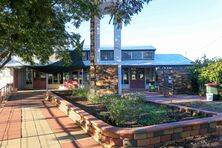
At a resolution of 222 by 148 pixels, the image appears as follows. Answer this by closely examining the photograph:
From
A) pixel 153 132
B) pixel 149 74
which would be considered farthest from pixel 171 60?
pixel 153 132

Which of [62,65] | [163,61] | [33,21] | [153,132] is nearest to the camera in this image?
[153,132]

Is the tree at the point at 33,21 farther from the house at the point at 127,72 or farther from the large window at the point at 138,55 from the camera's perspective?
the large window at the point at 138,55

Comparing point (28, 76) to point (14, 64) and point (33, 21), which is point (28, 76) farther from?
point (33, 21)

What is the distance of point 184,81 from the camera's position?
20516 mm

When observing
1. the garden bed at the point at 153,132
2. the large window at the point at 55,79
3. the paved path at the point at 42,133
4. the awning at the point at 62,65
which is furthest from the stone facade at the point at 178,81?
the large window at the point at 55,79

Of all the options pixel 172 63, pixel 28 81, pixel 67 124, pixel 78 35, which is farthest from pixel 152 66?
pixel 67 124

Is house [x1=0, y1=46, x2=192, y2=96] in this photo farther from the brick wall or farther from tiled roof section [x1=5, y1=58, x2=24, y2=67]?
the brick wall

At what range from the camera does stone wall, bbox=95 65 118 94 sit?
16.3m

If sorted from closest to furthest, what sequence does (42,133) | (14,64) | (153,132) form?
1. (153,132)
2. (42,133)
3. (14,64)

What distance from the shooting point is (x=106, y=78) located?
53.8 ft

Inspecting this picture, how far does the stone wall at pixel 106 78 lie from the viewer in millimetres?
16312

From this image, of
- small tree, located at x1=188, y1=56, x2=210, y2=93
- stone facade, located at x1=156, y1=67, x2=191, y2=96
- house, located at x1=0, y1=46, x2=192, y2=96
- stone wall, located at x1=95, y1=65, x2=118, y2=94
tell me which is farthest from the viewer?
house, located at x1=0, y1=46, x2=192, y2=96

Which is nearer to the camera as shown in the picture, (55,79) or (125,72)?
(55,79)

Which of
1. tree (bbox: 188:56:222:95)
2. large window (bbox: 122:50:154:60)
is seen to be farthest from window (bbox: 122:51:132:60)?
tree (bbox: 188:56:222:95)
